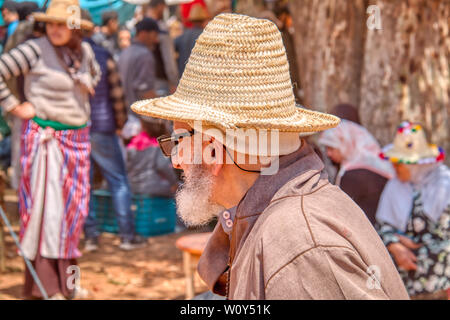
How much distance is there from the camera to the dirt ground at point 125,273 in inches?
226

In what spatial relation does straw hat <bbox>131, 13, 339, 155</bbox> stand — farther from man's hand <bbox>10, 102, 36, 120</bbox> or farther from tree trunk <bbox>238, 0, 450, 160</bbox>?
tree trunk <bbox>238, 0, 450, 160</bbox>

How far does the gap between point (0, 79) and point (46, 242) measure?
4.19ft

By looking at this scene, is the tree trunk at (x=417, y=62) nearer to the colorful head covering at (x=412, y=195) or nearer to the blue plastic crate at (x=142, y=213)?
the colorful head covering at (x=412, y=195)

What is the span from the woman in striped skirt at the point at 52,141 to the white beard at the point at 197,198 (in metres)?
2.98

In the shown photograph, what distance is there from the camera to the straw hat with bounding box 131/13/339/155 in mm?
2047

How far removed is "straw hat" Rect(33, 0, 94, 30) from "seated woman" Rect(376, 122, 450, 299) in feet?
8.70

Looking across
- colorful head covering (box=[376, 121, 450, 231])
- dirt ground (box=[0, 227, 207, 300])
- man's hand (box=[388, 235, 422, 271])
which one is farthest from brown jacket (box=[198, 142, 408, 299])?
dirt ground (box=[0, 227, 207, 300])

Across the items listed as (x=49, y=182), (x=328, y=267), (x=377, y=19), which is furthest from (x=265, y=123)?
(x=377, y=19)

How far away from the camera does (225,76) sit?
6.77 feet

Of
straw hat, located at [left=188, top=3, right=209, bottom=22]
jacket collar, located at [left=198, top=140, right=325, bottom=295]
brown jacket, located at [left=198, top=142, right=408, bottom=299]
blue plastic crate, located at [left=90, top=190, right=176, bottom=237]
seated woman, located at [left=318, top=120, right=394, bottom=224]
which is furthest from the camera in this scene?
straw hat, located at [left=188, top=3, right=209, bottom=22]

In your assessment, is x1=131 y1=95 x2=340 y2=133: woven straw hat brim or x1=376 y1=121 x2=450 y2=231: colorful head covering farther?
x1=376 y1=121 x2=450 y2=231: colorful head covering

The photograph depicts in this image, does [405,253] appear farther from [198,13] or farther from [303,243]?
[198,13]

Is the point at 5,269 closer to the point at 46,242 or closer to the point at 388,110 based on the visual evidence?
the point at 46,242

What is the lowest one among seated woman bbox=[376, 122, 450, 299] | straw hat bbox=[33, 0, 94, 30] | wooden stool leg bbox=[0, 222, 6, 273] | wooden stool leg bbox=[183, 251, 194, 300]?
wooden stool leg bbox=[0, 222, 6, 273]
